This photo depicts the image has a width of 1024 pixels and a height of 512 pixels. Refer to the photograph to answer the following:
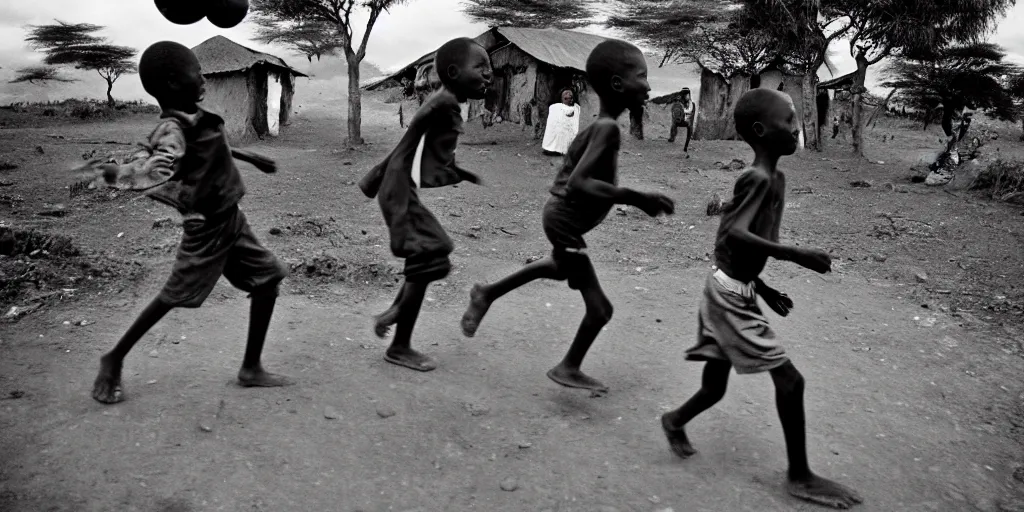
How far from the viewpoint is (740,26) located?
2059cm

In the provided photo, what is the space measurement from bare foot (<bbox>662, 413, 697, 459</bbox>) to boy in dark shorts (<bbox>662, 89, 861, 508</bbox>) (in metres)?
0.26

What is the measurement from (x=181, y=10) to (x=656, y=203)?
2.36 metres

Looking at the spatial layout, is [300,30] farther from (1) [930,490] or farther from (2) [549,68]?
(1) [930,490]

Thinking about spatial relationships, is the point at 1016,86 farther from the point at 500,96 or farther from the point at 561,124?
the point at 561,124

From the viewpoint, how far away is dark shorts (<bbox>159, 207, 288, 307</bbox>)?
322 centimetres

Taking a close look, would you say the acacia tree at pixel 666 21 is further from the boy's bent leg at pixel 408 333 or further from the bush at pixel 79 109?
the boy's bent leg at pixel 408 333

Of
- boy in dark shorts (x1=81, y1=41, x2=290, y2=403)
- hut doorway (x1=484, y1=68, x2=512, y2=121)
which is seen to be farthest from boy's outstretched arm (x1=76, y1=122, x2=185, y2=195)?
hut doorway (x1=484, y1=68, x2=512, y2=121)

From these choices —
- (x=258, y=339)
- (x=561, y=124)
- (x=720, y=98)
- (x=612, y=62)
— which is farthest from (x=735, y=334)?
(x=720, y=98)

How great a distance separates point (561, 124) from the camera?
1450 cm

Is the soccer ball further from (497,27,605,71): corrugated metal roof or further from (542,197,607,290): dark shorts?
(497,27,605,71): corrugated metal roof

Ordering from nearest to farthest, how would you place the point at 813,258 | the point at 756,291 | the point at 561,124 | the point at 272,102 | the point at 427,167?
the point at 813,258
the point at 756,291
the point at 427,167
the point at 561,124
the point at 272,102

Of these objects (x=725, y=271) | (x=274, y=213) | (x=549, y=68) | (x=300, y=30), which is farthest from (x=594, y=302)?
(x=300, y=30)

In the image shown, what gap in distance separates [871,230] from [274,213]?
267 inches

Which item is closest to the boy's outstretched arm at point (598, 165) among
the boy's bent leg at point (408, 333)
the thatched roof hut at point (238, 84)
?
the boy's bent leg at point (408, 333)
